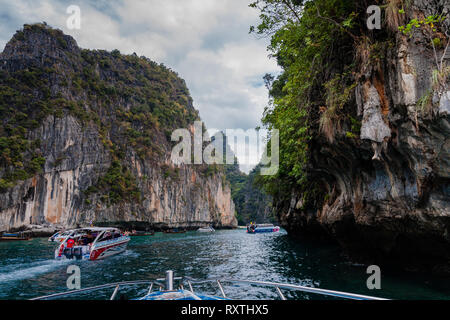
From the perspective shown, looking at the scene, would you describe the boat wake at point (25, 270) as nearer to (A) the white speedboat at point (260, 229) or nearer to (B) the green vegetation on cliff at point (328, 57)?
(B) the green vegetation on cliff at point (328, 57)

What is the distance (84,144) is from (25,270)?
117 ft

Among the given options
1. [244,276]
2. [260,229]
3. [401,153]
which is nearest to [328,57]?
[401,153]

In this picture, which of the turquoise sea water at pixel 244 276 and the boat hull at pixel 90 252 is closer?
the turquoise sea water at pixel 244 276

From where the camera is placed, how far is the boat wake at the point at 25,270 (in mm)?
10742

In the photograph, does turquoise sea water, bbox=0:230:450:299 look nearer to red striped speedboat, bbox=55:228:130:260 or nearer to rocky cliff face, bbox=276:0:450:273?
red striped speedboat, bbox=55:228:130:260

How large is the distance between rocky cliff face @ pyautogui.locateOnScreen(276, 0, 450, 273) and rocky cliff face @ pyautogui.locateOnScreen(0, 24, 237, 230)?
40.7 m

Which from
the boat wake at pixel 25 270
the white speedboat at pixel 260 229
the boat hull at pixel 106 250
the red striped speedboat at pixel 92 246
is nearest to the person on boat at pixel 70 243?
the red striped speedboat at pixel 92 246

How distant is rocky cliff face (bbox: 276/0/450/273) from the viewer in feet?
18.8

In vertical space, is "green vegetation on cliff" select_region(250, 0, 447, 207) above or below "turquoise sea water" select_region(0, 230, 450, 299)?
above

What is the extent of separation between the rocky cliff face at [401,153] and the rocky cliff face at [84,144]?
40.7m

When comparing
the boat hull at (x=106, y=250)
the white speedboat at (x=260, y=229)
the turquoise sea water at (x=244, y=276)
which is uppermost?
the turquoise sea water at (x=244, y=276)

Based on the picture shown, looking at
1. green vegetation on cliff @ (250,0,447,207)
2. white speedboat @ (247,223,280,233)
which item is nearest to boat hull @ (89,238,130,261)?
green vegetation on cliff @ (250,0,447,207)

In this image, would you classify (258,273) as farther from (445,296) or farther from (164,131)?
(164,131)

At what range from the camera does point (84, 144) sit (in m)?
43.5
